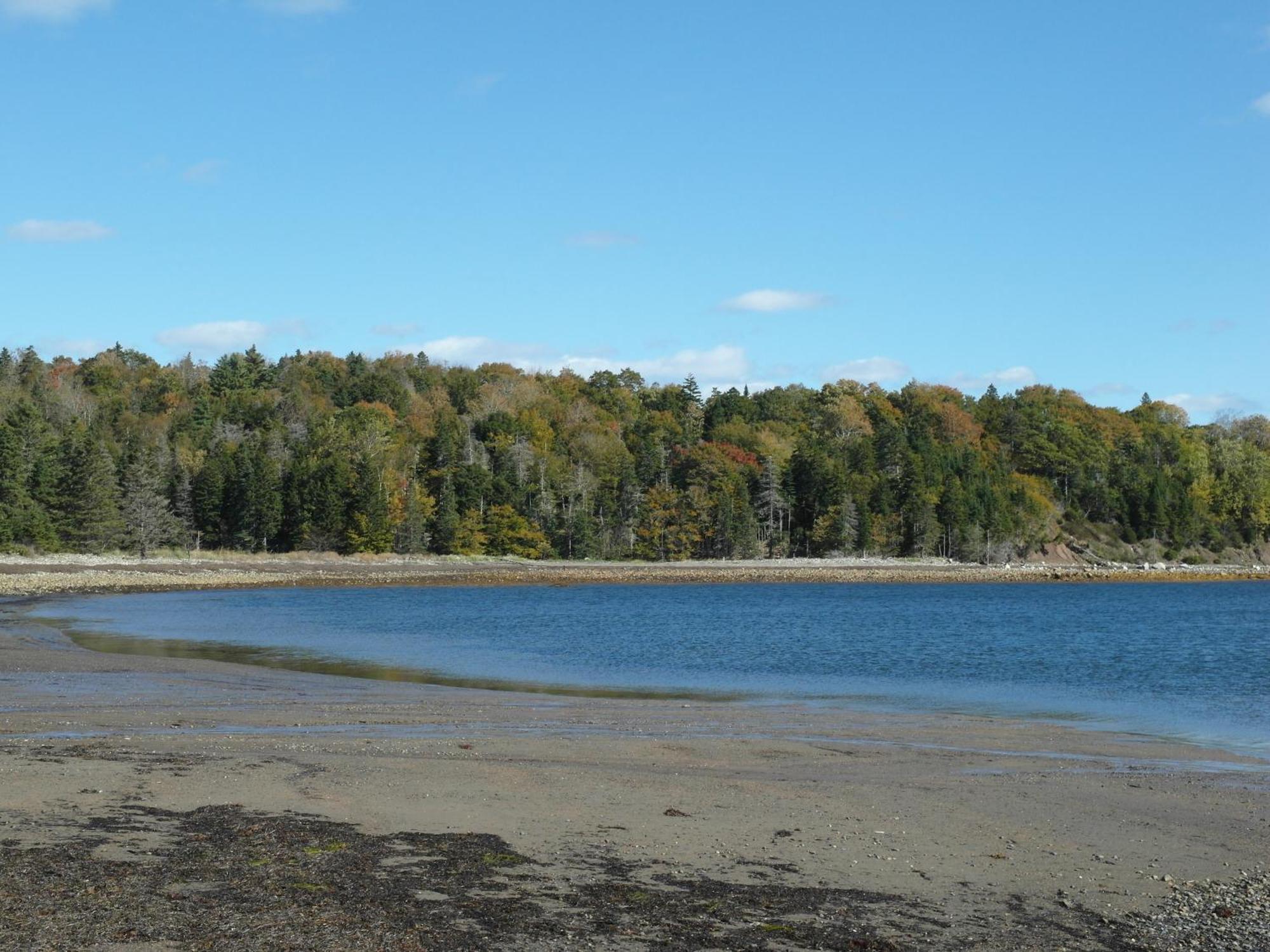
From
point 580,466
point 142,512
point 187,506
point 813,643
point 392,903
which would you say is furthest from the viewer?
point 580,466

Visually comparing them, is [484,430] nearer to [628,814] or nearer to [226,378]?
[226,378]

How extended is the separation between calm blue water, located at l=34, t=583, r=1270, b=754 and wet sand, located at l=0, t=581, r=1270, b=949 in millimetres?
5851

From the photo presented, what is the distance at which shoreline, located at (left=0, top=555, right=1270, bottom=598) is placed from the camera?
229ft

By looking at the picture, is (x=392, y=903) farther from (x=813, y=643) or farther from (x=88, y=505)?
(x=88, y=505)

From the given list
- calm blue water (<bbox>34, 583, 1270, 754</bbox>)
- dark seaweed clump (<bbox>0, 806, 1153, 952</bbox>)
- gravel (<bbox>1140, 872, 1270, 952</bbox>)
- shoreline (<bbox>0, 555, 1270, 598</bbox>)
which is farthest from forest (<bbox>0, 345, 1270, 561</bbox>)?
gravel (<bbox>1140, 872, 1270, 952</bbox>)

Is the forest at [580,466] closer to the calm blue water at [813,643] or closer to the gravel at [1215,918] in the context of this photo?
the calm blue water at [813,643]

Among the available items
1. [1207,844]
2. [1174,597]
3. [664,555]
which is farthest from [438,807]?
[664,555]

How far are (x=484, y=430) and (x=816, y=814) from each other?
118 metres

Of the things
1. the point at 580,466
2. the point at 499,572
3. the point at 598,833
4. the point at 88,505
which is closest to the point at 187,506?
the point at 88,505

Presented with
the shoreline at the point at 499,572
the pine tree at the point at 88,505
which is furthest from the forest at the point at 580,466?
the shoreline at the point at 499,572

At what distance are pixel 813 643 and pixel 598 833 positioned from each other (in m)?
30.0

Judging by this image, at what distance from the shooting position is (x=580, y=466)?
123188 millimetres

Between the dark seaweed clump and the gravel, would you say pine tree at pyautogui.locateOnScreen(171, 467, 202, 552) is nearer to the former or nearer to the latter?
the dark seaweed clump

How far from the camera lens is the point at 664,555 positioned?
383 ft
